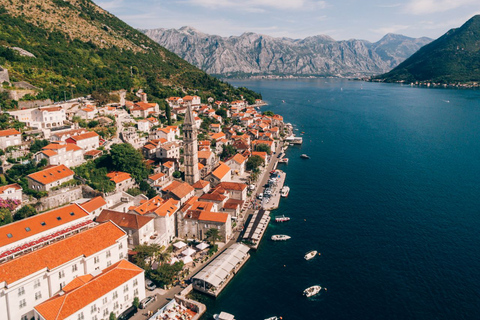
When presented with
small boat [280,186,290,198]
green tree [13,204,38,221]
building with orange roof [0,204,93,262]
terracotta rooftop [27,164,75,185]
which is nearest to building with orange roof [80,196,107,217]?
building with orange roof [0,204,93,262]

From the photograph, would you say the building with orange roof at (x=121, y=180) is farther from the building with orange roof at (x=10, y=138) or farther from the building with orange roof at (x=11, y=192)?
the building with orange roof at (x=10, y=138)

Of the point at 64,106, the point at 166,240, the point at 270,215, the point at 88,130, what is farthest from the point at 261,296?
the point at 64,106

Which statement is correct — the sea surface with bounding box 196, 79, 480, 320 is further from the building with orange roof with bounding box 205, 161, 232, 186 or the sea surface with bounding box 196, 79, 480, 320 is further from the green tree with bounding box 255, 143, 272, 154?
the building with orange roof with bounding box 205, 161, 232, 186

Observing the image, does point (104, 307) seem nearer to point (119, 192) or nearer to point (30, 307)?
point (30, 307)

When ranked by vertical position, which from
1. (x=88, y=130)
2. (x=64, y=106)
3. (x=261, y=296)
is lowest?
(x=261, y=296)

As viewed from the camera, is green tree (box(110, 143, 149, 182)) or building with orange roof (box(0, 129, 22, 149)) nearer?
building with orange roof (box(0, 129, 22, 149))

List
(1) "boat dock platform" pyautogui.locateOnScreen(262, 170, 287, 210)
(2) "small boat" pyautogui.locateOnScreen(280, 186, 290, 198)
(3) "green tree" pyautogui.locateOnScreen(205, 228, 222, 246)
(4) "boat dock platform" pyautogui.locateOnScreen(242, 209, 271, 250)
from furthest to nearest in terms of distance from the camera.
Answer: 1. (2) "small boat" pyautogui.locateOnScreen(280, 186, 290, 198)
2. (1) "boat dock platform" pyautogui.locateOnScreen(262, 170, 287, 210)
3. (4) "boat dock platform" pyautogui.locateOnScreen(242, 209, 271, 250)
4. (3) "green tree" pyautogui.locateOnScreen(205, 228, 222, 246)

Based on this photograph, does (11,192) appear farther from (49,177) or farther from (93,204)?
(93,204)
